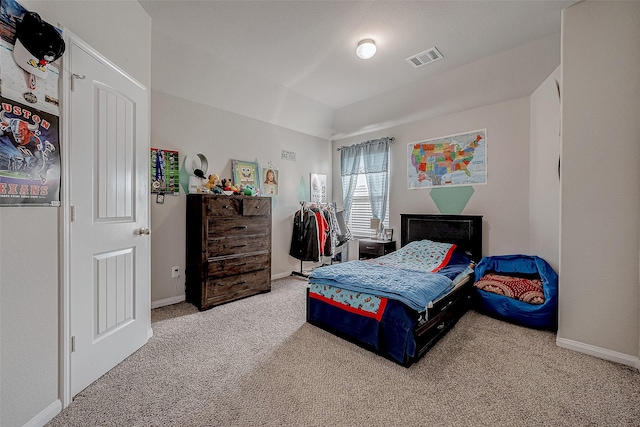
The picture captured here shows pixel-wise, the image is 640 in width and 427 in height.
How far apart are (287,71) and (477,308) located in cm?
364

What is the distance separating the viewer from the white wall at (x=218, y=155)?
9.95 ft

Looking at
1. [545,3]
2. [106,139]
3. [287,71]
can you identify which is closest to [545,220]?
[545,3]

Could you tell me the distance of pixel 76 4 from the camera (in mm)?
1593

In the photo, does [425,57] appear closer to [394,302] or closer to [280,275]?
[394,302]

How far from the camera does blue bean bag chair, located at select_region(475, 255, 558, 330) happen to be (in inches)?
94.1

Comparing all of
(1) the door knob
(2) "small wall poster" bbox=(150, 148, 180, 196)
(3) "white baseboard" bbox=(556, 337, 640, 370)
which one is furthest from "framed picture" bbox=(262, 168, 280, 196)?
(3) "white baseboard" bbox=(556, 337, 640, 370)

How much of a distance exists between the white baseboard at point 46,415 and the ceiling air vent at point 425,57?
4122 mm

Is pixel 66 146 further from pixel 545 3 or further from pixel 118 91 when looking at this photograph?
pixel 545 3

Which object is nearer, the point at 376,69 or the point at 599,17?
the point at 599,17

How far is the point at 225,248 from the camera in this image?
308cm

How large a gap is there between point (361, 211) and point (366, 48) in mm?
2801

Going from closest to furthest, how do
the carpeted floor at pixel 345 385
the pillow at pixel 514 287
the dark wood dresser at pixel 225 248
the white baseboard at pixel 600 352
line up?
the carpeted floor at pixel 345 385 < the white baseboard at pixel 600 352 < the pillow at pixel 514 287 < the dark wood dresser at pixel 225 248

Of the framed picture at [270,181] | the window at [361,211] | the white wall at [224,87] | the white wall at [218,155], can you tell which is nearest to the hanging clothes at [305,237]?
the white wall at [218,155]

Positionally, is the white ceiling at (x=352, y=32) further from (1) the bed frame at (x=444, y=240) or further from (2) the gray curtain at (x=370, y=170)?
(1) the bed frame at (x=444, y=240)
